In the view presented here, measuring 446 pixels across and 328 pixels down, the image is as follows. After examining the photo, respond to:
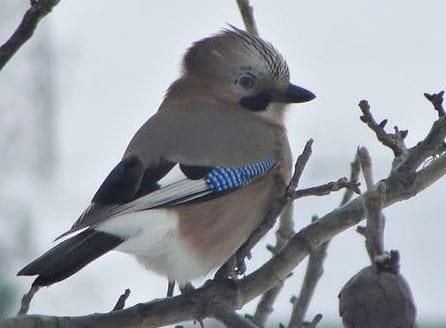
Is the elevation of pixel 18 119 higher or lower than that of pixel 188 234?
higher

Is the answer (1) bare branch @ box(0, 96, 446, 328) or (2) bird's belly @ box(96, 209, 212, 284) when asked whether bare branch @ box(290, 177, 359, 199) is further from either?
(2) bird's belly @ box(96, 209, 212, 284)

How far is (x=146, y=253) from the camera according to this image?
432cm

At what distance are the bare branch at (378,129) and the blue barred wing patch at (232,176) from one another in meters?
0.90

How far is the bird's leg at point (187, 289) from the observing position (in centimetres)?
405

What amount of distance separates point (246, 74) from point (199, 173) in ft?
2.60

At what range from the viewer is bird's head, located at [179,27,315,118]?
5109 mm

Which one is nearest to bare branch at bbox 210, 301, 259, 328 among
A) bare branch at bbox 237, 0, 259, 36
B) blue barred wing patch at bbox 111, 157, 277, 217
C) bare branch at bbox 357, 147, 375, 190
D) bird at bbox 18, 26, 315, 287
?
bird at bbox 18, 26, 315, 287

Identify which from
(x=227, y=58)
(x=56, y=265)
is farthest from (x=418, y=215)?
(x=56, y=265)

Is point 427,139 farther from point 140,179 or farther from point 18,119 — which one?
point 18,119

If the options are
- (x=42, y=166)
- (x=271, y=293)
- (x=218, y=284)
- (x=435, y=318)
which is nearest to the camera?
(x=218, y=284)

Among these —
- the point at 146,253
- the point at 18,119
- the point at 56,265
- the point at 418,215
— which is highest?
the point at 18,119

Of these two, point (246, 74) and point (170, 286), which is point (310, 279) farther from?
point (246, 74)

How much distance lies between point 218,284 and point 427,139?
0.81 metres

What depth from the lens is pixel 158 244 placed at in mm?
4309
